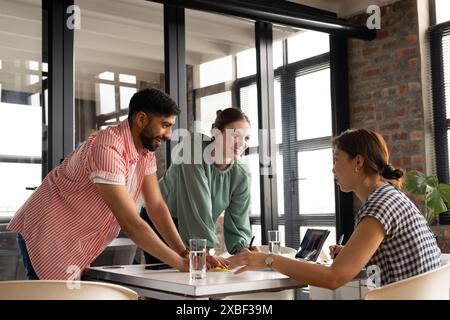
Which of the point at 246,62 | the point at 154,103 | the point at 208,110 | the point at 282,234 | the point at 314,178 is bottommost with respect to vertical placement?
the point at 282,234

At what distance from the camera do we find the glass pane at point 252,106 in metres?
4.81

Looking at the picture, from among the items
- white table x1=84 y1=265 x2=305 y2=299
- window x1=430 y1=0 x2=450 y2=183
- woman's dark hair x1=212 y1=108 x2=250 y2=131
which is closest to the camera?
white table x1=84 y1=265 x2=305 y2=299

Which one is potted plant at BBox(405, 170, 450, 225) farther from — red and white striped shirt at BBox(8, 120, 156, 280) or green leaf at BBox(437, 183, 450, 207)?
red and white striped shirt at BBox(8, 120, 156, 280)

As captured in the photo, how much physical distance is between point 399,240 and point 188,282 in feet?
2.27

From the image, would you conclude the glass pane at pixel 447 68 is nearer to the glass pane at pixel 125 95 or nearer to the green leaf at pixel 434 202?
the green leaf at pixel 434 202

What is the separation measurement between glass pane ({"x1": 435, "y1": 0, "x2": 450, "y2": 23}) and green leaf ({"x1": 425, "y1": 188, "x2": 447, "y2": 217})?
4.83ft

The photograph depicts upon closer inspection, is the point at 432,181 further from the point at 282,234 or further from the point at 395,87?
the point at 282,234

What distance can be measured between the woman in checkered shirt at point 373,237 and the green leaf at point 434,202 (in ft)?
7.14

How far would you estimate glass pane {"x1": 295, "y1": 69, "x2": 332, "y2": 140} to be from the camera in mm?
5180

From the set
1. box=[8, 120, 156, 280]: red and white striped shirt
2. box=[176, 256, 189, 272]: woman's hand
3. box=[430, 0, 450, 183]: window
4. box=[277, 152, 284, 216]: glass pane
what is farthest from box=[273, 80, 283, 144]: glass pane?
box=[176, 256, 189, 272]: woman's hand

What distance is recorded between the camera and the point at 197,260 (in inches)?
78.0

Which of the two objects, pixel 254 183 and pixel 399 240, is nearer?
pixel 399 240

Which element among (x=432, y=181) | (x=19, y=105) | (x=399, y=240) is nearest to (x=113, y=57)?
(x=19, y=105)
